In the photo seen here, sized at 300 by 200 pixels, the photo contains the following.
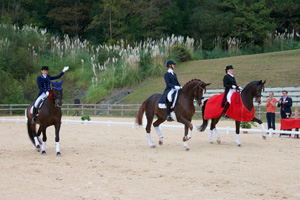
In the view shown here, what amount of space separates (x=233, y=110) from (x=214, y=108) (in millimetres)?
652

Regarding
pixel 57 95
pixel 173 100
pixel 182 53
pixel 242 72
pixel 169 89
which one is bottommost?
pixel 173 100

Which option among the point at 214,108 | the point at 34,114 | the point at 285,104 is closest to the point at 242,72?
the point at 285,104

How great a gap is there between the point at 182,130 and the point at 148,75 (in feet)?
53.5

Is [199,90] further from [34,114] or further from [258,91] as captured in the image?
[34,114]

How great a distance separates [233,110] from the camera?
41.0 feet

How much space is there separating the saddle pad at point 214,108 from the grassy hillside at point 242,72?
43.5 feet

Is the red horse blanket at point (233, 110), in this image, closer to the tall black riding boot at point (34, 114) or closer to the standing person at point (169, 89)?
the standing person at point (169, 89)

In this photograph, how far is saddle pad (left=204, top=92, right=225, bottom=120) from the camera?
1278 cm

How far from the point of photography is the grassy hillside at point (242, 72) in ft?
87.1

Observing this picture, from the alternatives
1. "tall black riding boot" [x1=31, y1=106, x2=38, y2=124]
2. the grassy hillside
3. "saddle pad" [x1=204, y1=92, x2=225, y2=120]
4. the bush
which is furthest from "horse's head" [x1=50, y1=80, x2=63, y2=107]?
the bush

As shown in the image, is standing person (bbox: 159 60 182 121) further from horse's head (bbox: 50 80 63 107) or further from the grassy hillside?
the grassy hillside

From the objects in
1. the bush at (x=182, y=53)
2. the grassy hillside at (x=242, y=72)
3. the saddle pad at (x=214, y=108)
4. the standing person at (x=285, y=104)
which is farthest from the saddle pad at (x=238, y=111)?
the bush at (x=182, y=53)

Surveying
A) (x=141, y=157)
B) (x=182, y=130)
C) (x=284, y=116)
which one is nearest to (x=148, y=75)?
(x=182, y=130)

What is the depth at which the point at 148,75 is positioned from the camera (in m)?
33.8
